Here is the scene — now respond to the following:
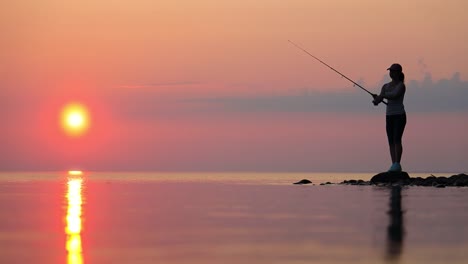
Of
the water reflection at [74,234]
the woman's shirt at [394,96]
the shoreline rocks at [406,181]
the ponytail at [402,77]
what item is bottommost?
the water reflection at [74,234]

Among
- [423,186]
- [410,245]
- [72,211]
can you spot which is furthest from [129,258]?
[423,186]

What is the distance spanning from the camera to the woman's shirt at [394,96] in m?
29.6

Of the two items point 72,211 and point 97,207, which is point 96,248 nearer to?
point 72,211

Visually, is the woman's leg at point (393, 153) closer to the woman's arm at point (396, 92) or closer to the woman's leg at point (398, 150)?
the woman's leg at point (398, 150)

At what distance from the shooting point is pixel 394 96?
1168 inches

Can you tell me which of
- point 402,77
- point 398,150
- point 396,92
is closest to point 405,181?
point 398,150

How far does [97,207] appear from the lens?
17.7m

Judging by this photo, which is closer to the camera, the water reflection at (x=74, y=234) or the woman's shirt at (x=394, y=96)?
the water reflection at (x=74, y=234)

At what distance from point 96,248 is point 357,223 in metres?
4.61

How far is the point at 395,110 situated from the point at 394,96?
2.22 ft

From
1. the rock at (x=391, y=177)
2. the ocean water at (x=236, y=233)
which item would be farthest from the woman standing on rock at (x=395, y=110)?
the ocean water at (x=236, y=233)

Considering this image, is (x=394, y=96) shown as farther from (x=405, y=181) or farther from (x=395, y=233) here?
(x=395, y=233)

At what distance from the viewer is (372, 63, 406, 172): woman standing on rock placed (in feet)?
97.1

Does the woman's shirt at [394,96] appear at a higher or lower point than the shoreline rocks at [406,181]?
higher
